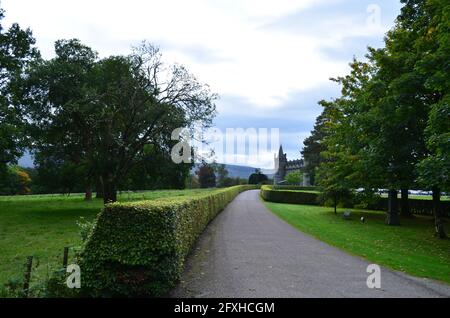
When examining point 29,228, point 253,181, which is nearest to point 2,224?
point 29,228

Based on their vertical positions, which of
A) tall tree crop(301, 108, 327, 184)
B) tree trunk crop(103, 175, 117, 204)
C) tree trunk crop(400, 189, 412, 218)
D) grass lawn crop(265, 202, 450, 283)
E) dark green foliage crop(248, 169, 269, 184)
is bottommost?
grass lawn crop(265, 202, 450, 283)

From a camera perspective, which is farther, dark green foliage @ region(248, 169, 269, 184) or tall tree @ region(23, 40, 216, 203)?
dark green foliage @ region(248, 169, 269, 184)

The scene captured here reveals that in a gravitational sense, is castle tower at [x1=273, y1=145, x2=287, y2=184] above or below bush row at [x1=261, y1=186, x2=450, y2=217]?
above

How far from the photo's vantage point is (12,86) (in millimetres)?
26719

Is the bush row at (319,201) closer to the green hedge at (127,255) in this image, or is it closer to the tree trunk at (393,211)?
the tree trunk at (393,211)

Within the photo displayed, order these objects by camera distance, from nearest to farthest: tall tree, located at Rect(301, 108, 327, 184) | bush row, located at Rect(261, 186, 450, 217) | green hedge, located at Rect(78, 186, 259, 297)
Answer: green hedge, located at Rect(78, 186, 259, 297) < bush row, located at Rect(261, 186, 450, 217) < tall tree, located at Rect(301, 108, 327, 184)

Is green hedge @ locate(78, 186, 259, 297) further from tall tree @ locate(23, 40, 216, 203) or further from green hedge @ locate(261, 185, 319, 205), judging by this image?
green hedge @ locate(261, 185, 319, 205)

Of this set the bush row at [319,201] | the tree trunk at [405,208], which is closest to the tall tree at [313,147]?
the bush row at [319,201]

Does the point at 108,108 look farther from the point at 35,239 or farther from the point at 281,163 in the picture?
the point at 281,163

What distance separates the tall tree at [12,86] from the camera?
81.7 feet

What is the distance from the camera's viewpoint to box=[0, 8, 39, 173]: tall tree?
81.7 feet

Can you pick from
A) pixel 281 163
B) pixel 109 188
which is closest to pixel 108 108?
pixel 109 188

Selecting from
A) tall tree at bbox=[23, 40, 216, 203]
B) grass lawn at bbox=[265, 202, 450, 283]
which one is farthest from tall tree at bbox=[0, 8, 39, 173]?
Answer: grass lawn at bbox=[265, 202, 450, 283]

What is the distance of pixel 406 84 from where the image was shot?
62.8 feet
